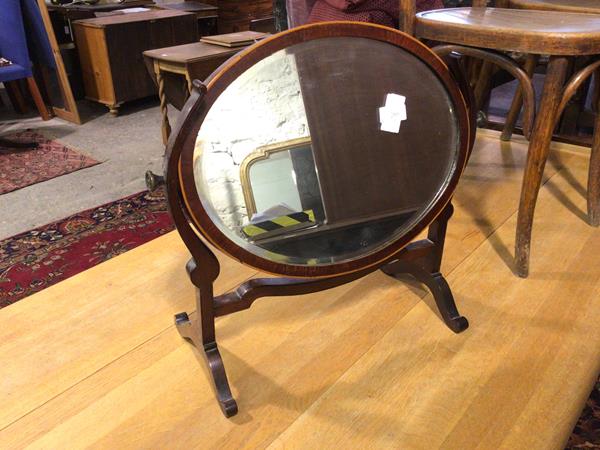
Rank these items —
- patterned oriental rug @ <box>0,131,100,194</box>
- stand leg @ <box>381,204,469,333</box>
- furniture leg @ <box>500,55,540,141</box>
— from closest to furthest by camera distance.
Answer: stand leg @ <box>381,204,469,333</box> < furniture leg @ <box>500,55,540,141</box> < patterned oriental rug @ <box>0,131,100,194</box>

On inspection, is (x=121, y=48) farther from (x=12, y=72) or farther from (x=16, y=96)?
(x=16, y=96)

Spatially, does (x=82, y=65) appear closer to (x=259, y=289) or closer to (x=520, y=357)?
(x=259, y=289)

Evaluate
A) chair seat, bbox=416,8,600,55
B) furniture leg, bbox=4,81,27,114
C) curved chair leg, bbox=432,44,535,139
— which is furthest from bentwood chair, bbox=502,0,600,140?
furniture leg, bbox=4,81,27,114

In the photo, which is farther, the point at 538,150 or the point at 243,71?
the point at 538,150

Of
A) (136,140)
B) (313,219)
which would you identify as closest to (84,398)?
(313,219)

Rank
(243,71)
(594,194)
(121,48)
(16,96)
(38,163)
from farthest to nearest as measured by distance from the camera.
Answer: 1. (16,96)
2. (121,48)
3. (38,163)
4. (594,194)
5. (243,71)

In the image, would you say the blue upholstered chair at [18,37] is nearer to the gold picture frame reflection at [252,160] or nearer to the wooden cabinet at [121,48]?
the wooden cabinet at [121,48]

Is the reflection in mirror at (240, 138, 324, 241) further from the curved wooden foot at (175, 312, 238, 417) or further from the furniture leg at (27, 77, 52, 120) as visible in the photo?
the furniture leg at (27, 77, 52, 120)

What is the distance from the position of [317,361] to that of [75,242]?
1144 mm

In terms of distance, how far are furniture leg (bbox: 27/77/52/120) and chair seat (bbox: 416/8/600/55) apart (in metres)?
2.65

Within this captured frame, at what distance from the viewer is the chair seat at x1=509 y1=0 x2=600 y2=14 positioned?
5.83 feet

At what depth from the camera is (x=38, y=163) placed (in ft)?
8.75

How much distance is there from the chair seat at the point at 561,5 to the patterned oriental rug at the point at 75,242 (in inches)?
60.7

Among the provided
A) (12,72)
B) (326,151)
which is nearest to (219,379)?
(326,151)
